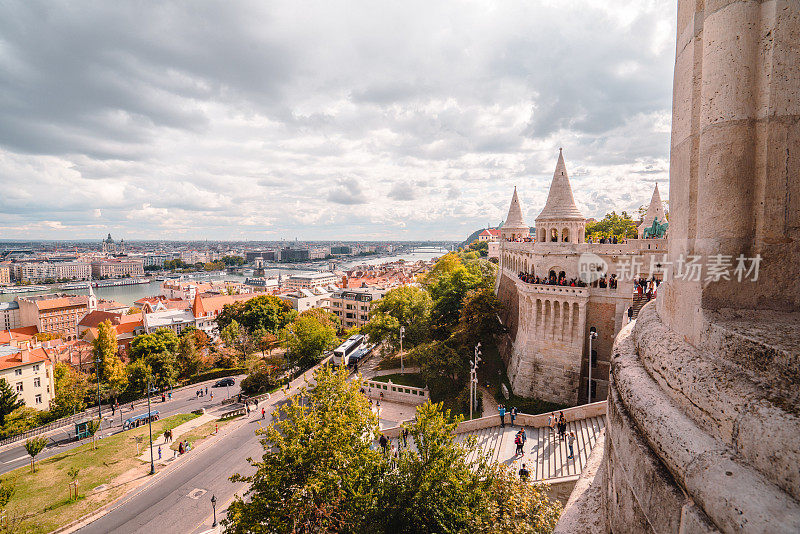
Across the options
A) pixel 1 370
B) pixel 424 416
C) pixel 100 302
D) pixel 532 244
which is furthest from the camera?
pixel 100 302

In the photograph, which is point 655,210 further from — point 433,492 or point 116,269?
point 116,269

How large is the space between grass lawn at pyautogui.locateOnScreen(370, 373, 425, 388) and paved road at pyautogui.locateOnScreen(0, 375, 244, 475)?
45.2ft

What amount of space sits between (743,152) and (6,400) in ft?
125

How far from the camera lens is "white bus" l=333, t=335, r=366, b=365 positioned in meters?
32.4

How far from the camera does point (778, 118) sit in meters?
1.86

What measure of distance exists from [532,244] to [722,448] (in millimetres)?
21614

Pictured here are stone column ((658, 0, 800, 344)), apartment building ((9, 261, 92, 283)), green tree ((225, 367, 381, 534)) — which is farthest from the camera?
apartment building ((9, 261, 92, 283))

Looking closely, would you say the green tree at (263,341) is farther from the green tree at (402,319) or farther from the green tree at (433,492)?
the green tree at (433,492)

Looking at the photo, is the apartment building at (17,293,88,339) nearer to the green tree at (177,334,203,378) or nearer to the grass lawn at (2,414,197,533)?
the green tree at (177,334,203,378)

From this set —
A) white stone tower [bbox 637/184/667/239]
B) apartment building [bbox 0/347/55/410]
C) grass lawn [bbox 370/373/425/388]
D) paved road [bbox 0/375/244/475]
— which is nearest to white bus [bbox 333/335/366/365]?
grass lawn [bbox 370/373/425/388]

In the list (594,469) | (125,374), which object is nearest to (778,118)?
(594,469)

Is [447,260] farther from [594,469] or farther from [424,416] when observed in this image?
[594,469]

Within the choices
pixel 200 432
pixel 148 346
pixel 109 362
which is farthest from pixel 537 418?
pixel 148 346

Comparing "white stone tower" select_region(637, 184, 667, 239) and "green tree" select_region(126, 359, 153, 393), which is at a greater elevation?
"white stone tower" select_region(637, 184, 667, 239)
